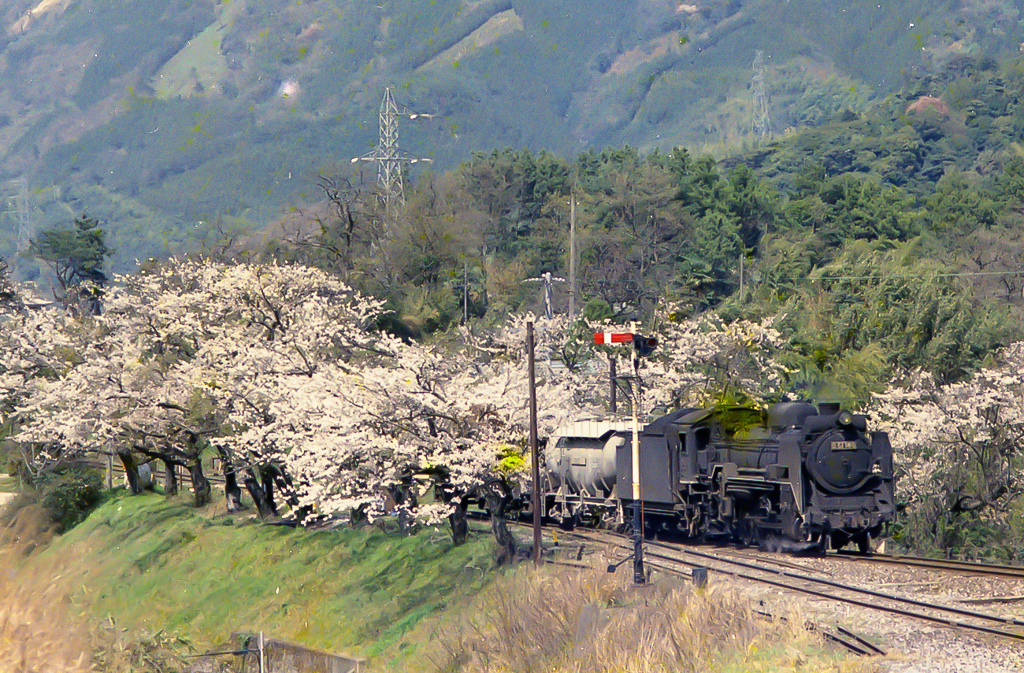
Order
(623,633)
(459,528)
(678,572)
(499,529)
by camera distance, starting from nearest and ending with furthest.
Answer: (623,633)
(678,572)
(499,529)
(459,528)

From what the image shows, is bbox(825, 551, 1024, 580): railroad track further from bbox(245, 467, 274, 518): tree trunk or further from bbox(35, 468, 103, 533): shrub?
bbox(35, 468, 103, 533): shrub

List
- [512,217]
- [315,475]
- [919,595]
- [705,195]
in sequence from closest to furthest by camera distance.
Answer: [919,595]
[315,475]
[705,195]
[512,217]

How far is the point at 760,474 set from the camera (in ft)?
82.2

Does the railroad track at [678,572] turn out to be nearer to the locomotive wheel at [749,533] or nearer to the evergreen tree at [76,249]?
the locomotive wheel at [749,533]

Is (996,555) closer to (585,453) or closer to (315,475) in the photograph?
(585,453)

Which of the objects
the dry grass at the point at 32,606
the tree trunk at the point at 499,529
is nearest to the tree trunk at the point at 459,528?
the tree trunk at the point at 499,529

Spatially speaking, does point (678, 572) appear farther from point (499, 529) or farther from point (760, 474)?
point (499, 529)

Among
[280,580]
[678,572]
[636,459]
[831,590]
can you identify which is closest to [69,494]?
[280,580]

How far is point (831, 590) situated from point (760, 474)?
516cm

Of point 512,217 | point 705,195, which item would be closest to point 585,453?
point 705,195

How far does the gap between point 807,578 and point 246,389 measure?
69.1 ft

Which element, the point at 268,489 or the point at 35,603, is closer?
the point at 35,603

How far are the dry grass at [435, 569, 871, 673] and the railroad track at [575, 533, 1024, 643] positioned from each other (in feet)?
7.02

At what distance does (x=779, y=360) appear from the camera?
46500mm
